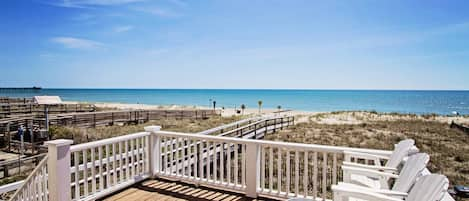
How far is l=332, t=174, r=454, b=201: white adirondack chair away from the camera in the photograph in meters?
1.58

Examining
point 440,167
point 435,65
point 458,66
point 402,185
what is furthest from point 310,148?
point 458,66

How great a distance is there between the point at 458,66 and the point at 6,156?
38.0 m

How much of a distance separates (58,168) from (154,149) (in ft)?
5.16

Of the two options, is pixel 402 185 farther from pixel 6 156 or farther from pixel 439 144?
pixel 6 156

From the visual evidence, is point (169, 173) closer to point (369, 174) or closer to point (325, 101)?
point (369, 174)

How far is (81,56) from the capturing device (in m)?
25.7

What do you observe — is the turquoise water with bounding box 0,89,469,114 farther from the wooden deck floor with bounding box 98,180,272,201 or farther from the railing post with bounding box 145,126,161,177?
the wooden deck floor with bounding box 98,180,272,201

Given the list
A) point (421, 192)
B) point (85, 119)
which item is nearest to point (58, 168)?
point (421, 192)

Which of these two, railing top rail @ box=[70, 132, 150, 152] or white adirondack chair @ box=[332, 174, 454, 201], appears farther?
railing top rail @ box=[70, 132, 150, 152]

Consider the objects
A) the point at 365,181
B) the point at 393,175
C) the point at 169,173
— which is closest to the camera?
the point at 393,175

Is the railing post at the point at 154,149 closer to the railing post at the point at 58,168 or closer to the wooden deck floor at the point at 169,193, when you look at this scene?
the wooden deck floor at the point at 169,193

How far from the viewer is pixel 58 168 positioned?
3053mm

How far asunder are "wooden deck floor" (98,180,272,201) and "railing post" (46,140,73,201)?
0.70 metres

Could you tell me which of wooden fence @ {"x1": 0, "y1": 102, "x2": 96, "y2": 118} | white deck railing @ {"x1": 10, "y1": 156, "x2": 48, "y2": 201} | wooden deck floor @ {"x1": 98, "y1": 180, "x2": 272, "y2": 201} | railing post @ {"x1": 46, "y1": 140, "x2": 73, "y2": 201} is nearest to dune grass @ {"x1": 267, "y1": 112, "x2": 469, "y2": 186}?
wooden deck floor @ {"x1": 98, "y1": 180, "x2": 272, "y2": 201}
